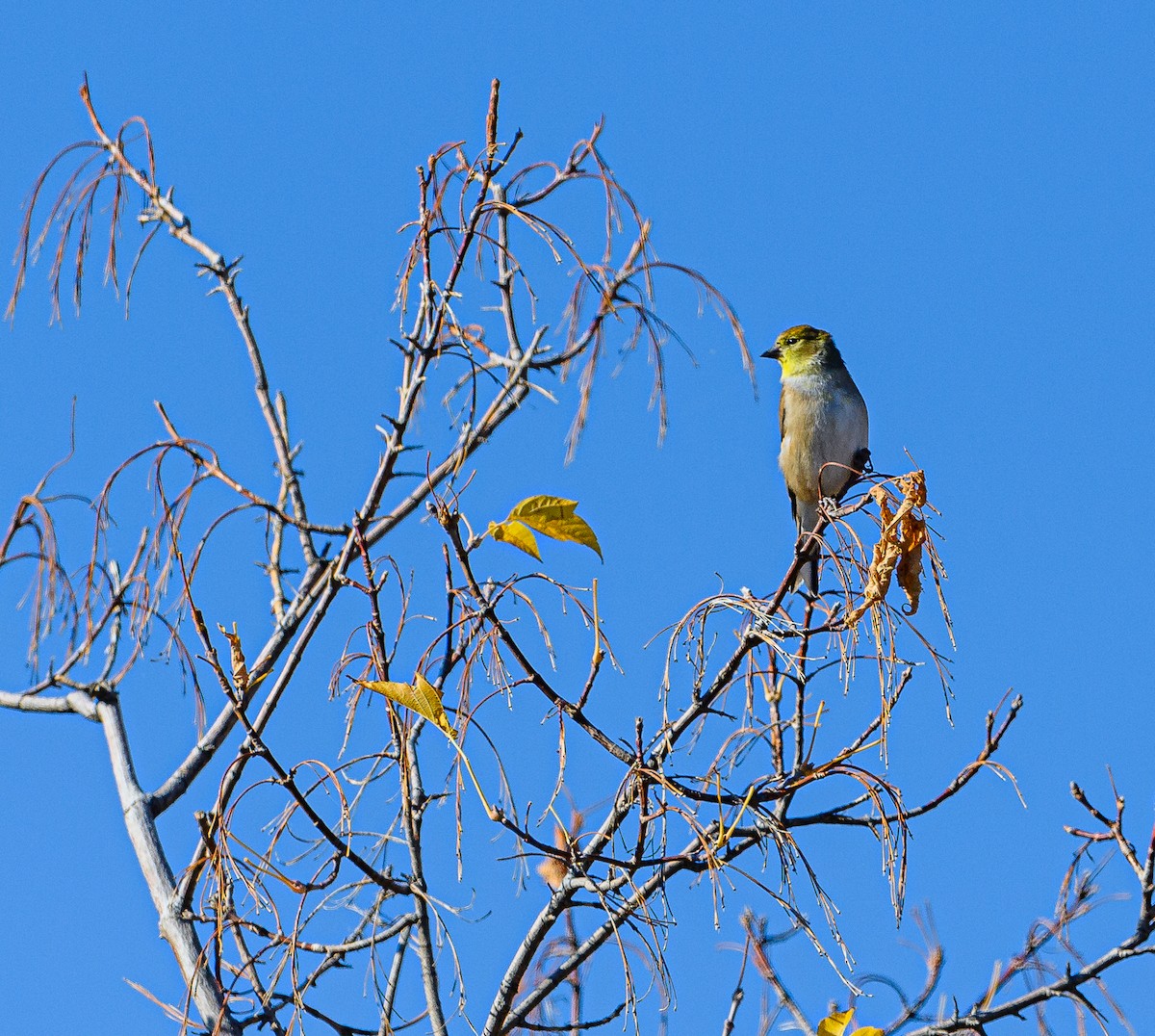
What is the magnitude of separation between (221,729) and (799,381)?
3839 millimetres

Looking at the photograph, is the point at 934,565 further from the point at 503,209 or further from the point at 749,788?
the point at 503,209

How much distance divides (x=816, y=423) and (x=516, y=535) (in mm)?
4112

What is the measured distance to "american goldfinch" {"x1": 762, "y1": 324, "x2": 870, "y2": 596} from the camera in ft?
21.1

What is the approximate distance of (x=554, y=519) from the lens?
8.54 ft

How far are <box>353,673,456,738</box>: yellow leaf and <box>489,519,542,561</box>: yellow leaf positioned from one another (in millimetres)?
294

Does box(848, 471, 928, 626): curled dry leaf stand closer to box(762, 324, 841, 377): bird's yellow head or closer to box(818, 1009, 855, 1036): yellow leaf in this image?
box(818, 1009, 855, 1036): yellow leaf

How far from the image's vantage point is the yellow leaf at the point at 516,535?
2557mm

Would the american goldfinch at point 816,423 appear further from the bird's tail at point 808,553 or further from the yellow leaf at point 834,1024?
the yellow leaf at point 834,1024

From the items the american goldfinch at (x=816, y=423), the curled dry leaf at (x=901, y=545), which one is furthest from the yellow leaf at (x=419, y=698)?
the american goldfinch at (x=816, y=423)

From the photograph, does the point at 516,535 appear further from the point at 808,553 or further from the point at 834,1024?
the point at 834,1024

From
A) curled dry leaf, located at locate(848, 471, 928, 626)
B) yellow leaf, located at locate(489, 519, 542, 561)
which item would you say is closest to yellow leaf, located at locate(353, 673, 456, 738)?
yellow leaf, located at locate(489, 519, 542, 561)

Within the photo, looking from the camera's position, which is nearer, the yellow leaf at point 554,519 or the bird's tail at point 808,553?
the yellow leaf at point 554,519

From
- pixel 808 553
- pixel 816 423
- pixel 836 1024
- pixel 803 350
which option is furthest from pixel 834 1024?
pixel 803 350

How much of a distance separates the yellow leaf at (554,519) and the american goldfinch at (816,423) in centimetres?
361
